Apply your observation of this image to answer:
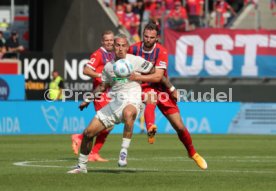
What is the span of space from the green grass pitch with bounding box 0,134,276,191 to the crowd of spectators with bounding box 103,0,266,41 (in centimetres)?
999

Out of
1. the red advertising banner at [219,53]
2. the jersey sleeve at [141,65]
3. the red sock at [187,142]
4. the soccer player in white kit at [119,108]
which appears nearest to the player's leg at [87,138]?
the soccer player in white kit at [119,108]

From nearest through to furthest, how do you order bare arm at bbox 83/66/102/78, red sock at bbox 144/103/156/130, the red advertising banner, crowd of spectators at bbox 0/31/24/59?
1. red sock at bbox 144/103/156/130
2. bare arm at bbox 83/66/102/78
3. the red advertising banner
4. crowd of spectators at bbox 0/31/24/59

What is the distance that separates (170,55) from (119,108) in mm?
21111

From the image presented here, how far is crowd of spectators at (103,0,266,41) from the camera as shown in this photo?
35531 mm

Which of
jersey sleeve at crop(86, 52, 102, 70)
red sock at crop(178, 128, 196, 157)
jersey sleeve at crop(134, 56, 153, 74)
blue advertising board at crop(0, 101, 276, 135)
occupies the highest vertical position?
jersey sleeve at crop(134, 56, 153, 74)

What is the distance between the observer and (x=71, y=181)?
1331 cm

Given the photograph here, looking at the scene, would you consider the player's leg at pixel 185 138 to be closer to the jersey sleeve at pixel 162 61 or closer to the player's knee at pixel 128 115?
the jersey sleeve at pixel 162 61

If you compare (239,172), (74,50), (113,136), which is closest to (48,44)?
(74,50)

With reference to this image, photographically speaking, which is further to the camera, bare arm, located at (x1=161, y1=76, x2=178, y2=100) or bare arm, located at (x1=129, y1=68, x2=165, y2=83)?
bare arm, located at (x1=161, y1=76, x2=178, y2=100)

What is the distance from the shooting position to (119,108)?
47.7 ft

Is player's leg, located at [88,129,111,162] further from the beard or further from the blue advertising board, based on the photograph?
the blue advertising board

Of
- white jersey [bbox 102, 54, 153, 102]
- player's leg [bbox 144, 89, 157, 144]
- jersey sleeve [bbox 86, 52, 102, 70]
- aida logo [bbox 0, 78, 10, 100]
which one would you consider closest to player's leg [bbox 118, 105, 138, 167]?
white jersey [bbox 102, 54, 153, 102]

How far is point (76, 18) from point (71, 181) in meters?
27.3

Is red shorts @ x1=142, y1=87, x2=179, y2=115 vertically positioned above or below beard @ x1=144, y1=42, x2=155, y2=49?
below
